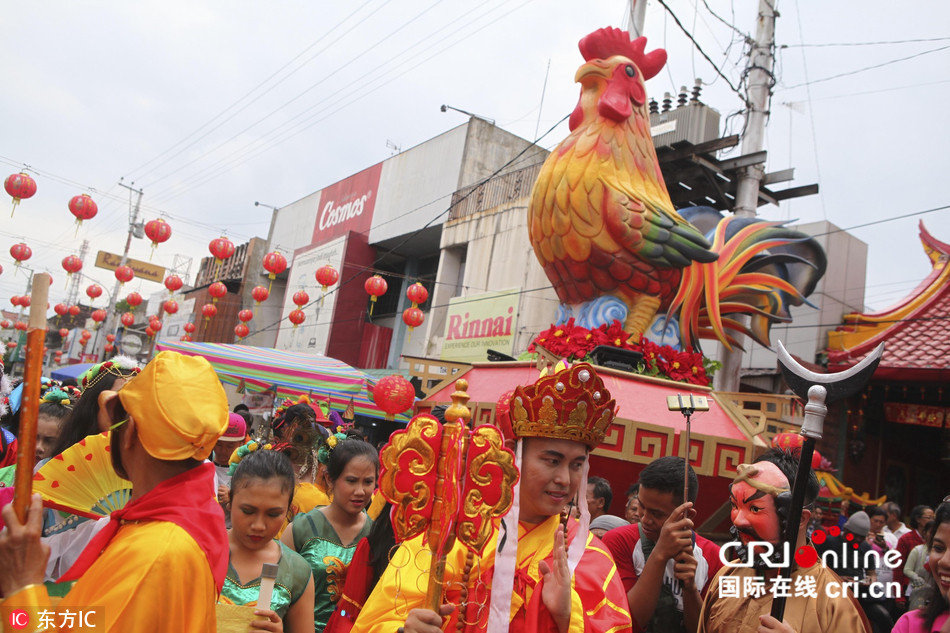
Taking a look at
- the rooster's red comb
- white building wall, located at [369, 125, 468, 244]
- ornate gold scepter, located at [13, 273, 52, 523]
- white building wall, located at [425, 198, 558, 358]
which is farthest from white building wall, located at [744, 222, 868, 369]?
ornate gold scepter, located at [13, 273, 52, 523]

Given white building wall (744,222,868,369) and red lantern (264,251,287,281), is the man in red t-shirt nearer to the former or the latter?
white building wall (744,222,868,369)

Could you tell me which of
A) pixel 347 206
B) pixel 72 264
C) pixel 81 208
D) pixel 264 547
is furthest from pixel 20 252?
pixel 264 547

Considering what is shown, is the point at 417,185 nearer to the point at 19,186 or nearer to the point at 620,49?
the point at 19,186

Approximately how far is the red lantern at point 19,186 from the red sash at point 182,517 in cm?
1364

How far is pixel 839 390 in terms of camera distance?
1.98m

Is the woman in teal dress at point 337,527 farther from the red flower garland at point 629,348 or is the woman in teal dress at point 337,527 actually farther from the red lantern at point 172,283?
the red lantern at point 172,283

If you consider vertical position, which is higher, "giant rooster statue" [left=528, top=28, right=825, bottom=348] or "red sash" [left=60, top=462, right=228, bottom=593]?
"giant rooster statue" [left=528, top=28, right=825, bottom=348]

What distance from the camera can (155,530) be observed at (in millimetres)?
1648

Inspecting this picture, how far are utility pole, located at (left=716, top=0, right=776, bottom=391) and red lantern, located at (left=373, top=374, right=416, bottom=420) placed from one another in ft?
19.6

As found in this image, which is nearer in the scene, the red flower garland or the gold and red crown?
the gold and red crown

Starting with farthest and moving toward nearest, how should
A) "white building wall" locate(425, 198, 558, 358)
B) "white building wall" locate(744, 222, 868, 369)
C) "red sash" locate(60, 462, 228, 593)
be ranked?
"white building wall" locate(425, 198, 558, 358) < "white building wall" locate(744, 222, 868, 369) < "red sash" locate(60, 462, 228, 593)

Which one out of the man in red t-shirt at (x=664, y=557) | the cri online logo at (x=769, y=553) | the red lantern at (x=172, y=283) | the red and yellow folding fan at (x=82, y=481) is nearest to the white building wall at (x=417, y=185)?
the red lantern at (x=172, y=283)

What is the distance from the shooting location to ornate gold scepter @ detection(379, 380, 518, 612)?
6.52 feet

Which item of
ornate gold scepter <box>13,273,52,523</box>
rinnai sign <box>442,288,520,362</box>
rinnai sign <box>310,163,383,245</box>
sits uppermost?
rinnai sign <box>310,163,383,245</box>
